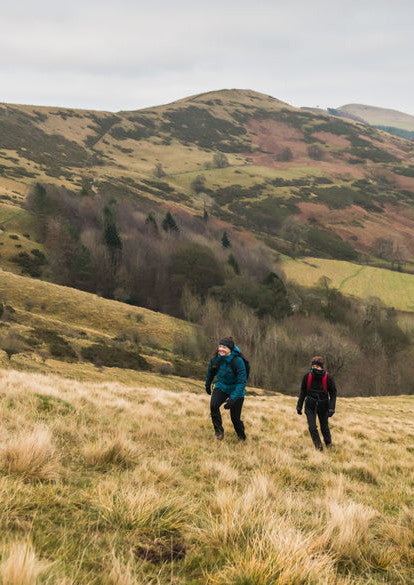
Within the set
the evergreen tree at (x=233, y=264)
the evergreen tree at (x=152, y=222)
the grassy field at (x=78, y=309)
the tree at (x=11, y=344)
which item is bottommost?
the tree at (x=11, y=344)

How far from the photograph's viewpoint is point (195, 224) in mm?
97250

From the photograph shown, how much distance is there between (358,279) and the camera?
90875mm

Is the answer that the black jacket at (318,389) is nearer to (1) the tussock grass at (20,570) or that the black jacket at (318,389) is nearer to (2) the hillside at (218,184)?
(1) the tussock grass at (20,570)

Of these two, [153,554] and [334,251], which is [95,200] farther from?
[153,554]

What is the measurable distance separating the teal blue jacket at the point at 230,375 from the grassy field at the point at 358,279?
249 ft

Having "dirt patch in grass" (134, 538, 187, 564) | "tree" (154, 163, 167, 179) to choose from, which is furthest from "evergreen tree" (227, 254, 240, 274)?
"tree" (154, 163, 167, 179)

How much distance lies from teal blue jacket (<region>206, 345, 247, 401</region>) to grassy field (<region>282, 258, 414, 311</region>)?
249 ft

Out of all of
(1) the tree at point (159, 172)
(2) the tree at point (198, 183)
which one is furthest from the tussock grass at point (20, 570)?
(1) the tree at point (159, 172)

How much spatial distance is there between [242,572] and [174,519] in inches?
42.5

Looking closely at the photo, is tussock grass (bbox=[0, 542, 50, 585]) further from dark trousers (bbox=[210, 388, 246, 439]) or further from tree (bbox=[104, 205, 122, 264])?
tree (bbox=[104, 205, 122, 264])

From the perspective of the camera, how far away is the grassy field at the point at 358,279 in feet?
266

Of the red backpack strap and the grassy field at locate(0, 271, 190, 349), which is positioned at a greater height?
the red backpack strap

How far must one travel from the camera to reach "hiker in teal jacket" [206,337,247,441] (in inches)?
281

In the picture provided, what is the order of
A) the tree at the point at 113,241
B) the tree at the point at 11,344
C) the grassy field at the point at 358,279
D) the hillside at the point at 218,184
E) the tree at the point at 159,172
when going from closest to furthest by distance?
the tree at the point at 11,344 < the tree at the point at 113,241 < the grassy field at the point at 358,279 < the hillside at the point at 218,184 < the tree at the point at 159,172
